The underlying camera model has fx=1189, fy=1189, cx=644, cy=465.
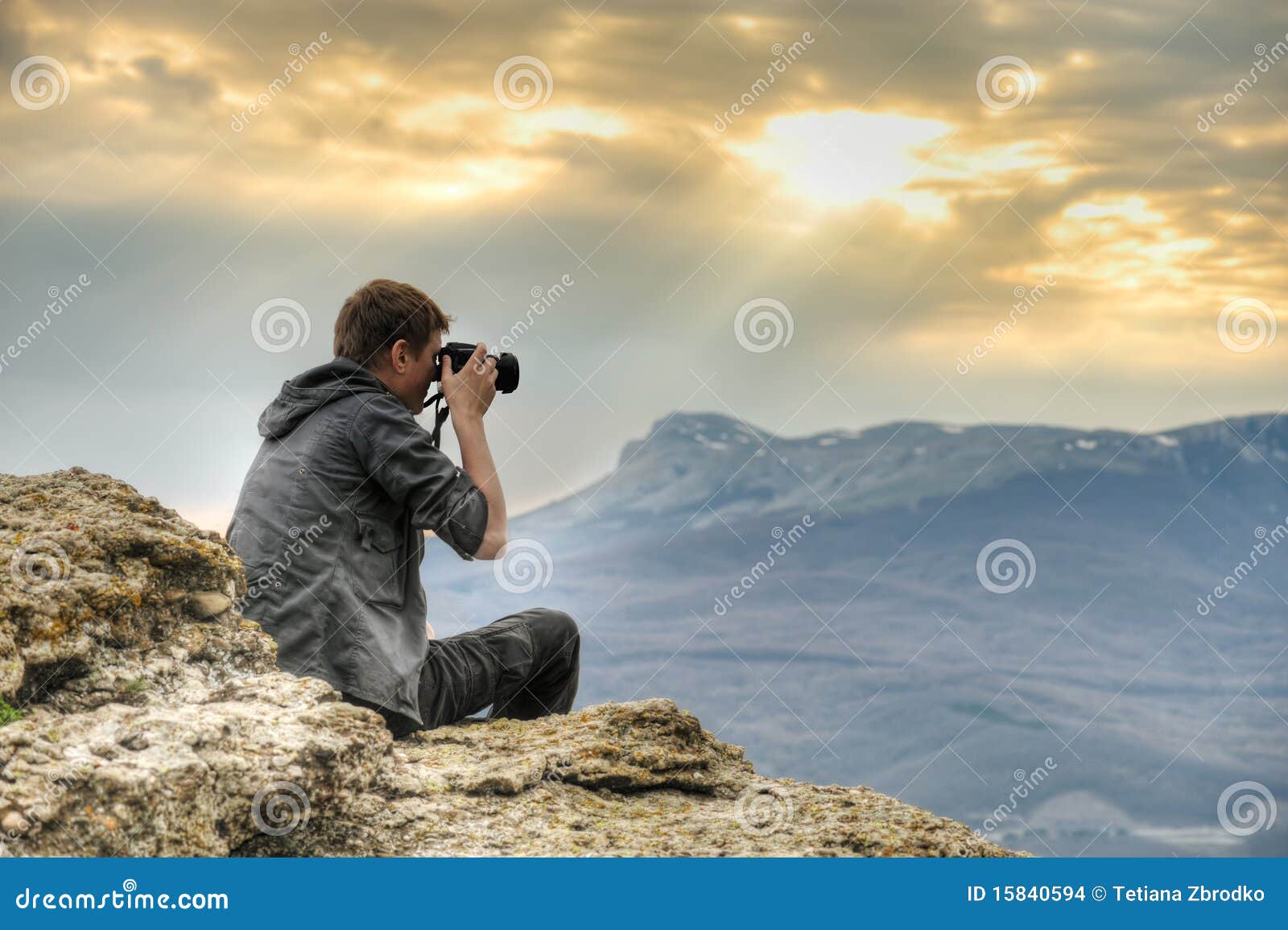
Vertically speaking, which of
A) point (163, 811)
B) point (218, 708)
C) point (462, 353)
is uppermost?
point (462, 353)

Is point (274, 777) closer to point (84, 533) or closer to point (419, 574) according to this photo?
point (84, 533)

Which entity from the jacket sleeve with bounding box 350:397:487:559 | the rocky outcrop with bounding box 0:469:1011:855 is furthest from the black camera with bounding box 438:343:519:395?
the rocky outcrop with bounding box 0:469:1011:855

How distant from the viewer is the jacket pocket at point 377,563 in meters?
5.51

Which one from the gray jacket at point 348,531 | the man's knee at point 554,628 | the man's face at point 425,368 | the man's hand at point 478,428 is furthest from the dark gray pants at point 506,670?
the man's face at point 425,368

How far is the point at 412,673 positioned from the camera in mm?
5578

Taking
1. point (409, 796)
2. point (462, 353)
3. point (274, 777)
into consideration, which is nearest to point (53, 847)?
point (274, 777)

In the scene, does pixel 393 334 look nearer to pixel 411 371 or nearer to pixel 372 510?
pixel 411 371

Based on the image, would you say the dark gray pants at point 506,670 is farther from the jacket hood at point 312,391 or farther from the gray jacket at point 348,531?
the jacket hood at point 312,391

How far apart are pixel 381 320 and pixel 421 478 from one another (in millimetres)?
995

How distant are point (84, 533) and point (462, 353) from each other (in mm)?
2146

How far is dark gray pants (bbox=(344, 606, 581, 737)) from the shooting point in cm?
598

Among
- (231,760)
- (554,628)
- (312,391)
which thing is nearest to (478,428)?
(312,391)

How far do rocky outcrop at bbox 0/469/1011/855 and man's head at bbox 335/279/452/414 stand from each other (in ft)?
4.54

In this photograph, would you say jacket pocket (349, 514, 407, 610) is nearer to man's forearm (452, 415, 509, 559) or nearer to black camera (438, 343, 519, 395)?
man's forearm (452, 415, 509, 559)
